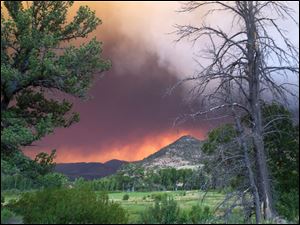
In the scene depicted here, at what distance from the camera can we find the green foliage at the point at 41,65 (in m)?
22.8

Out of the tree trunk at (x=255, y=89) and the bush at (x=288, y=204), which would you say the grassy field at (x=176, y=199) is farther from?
the bush at (x=288, y=204)

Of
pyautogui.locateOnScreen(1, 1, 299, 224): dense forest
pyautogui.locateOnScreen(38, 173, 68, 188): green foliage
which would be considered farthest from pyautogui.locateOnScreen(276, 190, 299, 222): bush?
pyautogui.locateOnScreen(38, 173, 68, 188): green foliage

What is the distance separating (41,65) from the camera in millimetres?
23031

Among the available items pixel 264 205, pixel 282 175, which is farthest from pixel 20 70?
pixel 282 175

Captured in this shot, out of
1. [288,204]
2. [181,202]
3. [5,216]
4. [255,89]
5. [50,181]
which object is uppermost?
[255,89]

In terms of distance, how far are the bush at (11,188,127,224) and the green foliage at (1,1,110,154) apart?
8.81 feet

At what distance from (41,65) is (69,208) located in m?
7.17

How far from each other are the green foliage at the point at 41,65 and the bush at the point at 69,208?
268 cm

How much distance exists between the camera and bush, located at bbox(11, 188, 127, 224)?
18812 mm

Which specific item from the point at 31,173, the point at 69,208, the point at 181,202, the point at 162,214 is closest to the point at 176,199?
the point at 181,202

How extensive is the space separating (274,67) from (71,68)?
9248mm

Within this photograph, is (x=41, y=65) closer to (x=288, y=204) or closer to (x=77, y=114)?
(x=77, y=114)

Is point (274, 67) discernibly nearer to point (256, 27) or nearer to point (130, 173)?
point (256, 27)

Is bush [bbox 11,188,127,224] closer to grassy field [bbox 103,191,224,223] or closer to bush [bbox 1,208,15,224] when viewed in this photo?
bush [bbox 1,208,15,224]
